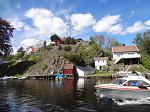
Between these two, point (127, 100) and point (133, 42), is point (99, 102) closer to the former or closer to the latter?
point (127, 100)

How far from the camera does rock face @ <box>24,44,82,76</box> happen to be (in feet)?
370

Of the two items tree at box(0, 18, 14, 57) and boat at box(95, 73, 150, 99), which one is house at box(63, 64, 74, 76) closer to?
tree at box(0, 18, 14, 57)

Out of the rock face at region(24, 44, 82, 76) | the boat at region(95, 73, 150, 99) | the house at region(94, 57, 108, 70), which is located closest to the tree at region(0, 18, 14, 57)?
the rock face at region(24, 44, 82, 76)

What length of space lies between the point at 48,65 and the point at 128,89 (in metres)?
86.4

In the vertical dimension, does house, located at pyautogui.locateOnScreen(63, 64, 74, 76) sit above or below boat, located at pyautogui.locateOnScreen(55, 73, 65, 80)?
above

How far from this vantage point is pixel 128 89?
32.5m

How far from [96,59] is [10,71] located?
3866 centimetres

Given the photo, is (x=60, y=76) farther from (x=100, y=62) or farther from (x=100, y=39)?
(x=100, y=39)

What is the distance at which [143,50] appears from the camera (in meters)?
123

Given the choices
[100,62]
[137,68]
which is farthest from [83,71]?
[137,68]

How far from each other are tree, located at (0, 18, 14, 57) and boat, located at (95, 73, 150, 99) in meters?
72.7

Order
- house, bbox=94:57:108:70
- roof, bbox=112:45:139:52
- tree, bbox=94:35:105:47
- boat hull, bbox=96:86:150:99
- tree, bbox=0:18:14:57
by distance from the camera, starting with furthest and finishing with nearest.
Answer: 1. tree, bbox=94:35:105:47
2. roof, bbox=112:45:139:52
3. house, bbox=94:57:108:70
4. tree, bbox=0:18:14:57
5. boat hull, bbox=96:86:150:99

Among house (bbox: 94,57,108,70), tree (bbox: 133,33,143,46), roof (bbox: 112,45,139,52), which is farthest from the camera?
tree (bbox: 133,33,143,46)

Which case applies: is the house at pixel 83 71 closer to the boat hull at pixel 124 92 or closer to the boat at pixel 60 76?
the boat at pixel 60 76
